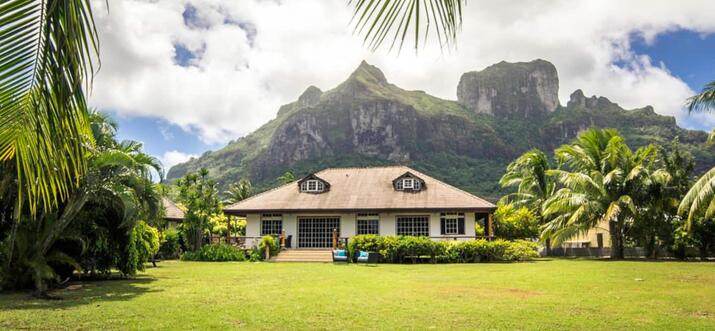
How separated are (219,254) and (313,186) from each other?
24.2ft

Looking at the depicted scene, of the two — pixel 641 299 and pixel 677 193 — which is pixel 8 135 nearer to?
pixel 641 299

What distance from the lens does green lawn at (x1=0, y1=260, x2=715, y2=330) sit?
25.6 ft

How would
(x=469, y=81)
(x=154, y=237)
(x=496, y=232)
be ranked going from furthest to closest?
(x=469, y=81)
(x=496, y=232)
(x=154, y=237)

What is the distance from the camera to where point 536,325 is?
7.58m

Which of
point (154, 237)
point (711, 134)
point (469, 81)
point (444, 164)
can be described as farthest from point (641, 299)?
point (469, 81)

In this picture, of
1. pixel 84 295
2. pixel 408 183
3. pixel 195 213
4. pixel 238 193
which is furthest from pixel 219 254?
pixel 238 193

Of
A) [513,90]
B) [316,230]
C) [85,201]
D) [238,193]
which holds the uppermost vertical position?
[513,90]

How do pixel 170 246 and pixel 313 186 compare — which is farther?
pixel 313 186

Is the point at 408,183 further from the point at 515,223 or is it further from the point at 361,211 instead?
the point at 515,223

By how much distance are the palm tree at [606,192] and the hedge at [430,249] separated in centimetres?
411

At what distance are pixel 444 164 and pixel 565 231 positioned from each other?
256ft

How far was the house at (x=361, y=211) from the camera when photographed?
28.3 metres

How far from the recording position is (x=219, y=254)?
26.8 meters

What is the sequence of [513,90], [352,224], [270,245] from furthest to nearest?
[513,90], [352,224], [270,245]
